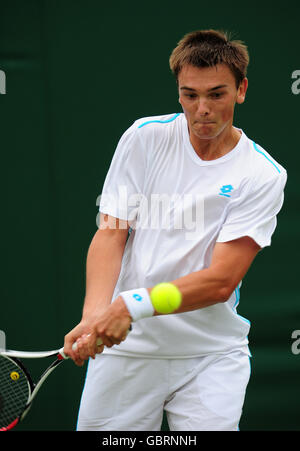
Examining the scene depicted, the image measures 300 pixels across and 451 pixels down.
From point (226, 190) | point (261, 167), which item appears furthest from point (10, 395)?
point (261, 167)

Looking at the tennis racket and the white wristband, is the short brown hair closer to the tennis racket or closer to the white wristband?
the white wristband

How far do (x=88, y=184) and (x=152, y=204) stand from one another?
127 centimetres

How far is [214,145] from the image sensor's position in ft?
8.41

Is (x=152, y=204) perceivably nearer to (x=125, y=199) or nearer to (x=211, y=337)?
(x=125, y=199)

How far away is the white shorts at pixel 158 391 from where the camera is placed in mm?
2508

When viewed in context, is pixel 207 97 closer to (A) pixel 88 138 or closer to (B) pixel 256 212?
(B) pixel 256 212

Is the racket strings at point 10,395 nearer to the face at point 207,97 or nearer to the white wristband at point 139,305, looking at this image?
the white wristband at point 139,305

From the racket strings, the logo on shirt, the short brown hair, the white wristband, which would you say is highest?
the short brown hair

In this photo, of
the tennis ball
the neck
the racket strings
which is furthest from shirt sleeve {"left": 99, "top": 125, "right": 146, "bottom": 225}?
the racket strings

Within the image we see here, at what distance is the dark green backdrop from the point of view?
3.63 m

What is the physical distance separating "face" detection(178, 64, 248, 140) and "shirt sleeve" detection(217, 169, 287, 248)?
27 centimetres

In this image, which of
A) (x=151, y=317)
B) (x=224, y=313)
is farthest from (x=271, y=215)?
(x=151, y=317)

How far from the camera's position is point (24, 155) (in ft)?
12.3

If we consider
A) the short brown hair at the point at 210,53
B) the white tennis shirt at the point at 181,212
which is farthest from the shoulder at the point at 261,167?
the short brown hair at the point at 210,53
